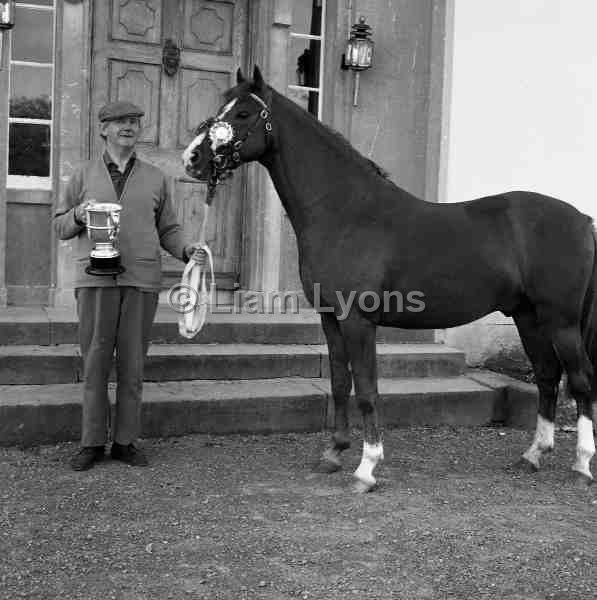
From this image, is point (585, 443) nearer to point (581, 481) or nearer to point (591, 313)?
point (581, 481)

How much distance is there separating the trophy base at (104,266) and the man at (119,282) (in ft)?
0.47

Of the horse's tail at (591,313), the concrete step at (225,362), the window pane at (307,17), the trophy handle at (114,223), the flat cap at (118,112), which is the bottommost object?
the concrete step at (225,362)

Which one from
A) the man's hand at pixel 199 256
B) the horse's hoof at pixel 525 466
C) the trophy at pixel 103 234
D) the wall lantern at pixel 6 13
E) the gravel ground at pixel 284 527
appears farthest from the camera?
the wall lantern at pixel 6 13

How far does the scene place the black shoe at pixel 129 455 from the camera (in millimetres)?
4273

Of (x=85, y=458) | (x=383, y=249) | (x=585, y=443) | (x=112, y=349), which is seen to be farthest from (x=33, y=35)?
(x=585, y=443)

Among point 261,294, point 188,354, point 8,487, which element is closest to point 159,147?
point 261,294

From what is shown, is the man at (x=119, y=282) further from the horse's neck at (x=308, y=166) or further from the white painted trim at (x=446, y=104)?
the white painted trim at (x=446, y=104)

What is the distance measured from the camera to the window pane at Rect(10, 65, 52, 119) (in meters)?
5.96

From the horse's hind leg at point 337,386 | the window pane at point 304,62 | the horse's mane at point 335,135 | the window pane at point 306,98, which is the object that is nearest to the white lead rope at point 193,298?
the horse's hind leg at point 337,386

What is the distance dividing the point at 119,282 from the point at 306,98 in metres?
3.24

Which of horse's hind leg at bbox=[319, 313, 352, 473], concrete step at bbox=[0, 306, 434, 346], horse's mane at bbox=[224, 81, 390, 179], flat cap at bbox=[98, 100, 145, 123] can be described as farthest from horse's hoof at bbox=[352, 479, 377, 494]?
flat cap at bbox=[98, 100, 145, 123]

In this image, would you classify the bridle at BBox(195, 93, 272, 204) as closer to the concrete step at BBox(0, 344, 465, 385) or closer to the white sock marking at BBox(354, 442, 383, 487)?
the white sock marking at BBox(354, 442, 383, 487)

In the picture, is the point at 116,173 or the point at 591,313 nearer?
the point at 116,173

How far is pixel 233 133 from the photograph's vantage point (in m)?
3.86
